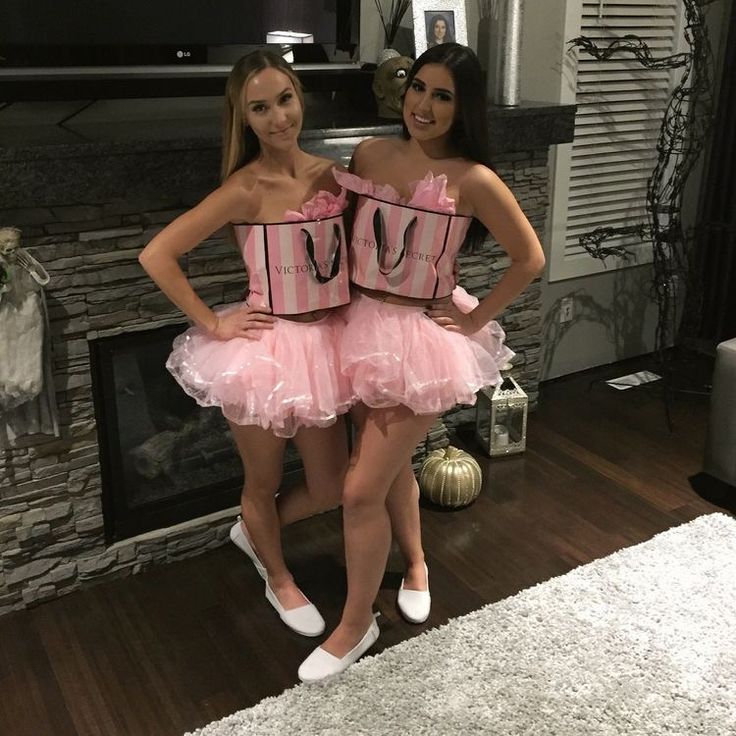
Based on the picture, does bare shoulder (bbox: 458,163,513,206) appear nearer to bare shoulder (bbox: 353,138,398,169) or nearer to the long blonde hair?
bare shoulder (bbox: 353,138,398,169)

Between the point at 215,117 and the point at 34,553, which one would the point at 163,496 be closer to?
the point at 34,553

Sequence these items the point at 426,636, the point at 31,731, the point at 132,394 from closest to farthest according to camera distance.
Result: the point at 31,731 → the point at 426,636 → the point at 132,394

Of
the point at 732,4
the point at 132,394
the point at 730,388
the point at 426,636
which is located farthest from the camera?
the point at 732,4

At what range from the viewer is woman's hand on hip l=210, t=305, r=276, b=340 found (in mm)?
1852

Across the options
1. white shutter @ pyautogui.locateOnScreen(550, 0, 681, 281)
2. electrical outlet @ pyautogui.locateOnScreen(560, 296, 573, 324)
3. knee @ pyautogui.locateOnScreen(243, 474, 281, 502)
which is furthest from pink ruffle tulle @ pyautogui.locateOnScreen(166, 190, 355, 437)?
electrical outlet @ pyautogui.locateOnScreen(560, 296, 573, 324)

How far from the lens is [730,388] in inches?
103

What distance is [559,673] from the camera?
1.97 metres

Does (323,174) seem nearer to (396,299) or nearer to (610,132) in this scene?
(396,299)

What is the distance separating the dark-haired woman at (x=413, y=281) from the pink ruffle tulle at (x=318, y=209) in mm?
50

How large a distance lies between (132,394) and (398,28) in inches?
56.9

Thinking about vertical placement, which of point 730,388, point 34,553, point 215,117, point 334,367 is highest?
point 215,117

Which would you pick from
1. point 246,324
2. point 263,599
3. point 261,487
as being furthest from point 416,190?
point 263,599

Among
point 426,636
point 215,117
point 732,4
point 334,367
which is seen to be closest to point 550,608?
point 426,636

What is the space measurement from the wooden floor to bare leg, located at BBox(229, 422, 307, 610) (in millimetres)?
96
